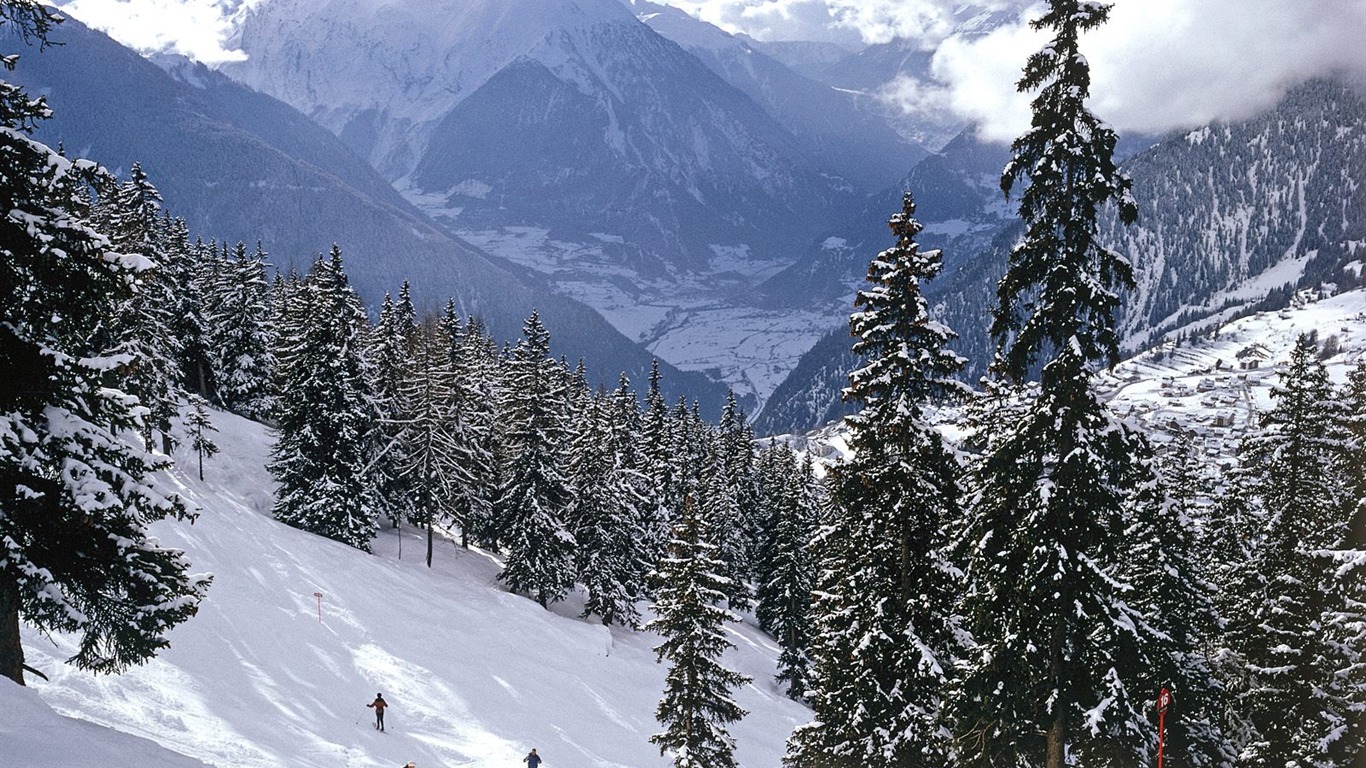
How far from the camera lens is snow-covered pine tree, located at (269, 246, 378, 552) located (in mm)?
44656

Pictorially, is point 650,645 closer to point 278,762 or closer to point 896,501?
point 278,762

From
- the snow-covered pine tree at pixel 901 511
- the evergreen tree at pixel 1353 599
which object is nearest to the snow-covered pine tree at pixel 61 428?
the snow-covered pine tree at pixel 901 511

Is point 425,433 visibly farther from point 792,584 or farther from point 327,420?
point 792,584

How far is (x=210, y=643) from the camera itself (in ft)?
94.6

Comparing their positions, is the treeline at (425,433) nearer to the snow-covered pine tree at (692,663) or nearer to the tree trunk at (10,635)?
the snow-covered pine tree at (692,663)

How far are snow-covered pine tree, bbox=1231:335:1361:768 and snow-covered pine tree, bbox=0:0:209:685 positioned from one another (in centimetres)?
2554

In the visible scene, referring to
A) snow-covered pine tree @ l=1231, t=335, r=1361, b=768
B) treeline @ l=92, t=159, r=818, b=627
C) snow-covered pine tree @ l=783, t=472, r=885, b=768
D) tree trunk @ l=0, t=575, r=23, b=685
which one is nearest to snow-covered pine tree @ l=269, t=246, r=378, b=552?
treeline @ l=92, t=159, r=818, b=627

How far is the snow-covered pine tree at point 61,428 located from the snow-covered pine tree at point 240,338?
5566 cm

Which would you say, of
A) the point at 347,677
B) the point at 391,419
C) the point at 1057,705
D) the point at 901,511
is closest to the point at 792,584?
the point at 391,419

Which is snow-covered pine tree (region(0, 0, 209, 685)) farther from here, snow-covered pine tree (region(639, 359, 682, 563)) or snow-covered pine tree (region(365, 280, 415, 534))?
snow-covered pine tree (region(639, 359, 682, 563))

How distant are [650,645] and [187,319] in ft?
128

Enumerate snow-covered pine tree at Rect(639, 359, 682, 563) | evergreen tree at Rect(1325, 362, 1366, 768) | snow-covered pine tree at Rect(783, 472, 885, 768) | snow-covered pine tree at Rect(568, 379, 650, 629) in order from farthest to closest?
1. snow-covered pine tree at Rect(639, 359, 682, 563)
2. snow-covered pine tree at Rect(568, 379, 650, 629)
3. snow-covered pine tree at Rect(783, 472, 885, 768)
4. evergreen tree at Rect(1325, 362, 1366, 768)

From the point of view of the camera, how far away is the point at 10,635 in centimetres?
1198

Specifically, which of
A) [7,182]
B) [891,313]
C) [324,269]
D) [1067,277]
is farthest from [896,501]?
[324,269]
